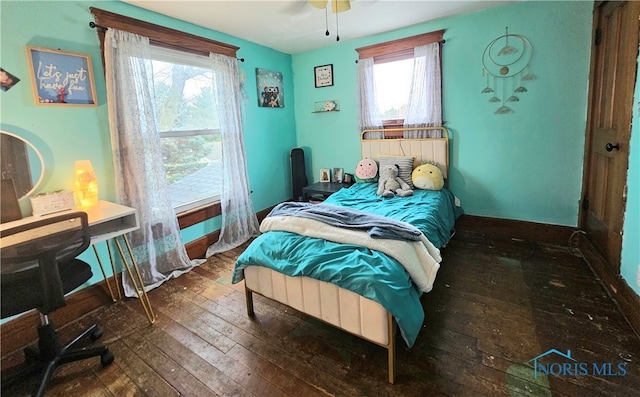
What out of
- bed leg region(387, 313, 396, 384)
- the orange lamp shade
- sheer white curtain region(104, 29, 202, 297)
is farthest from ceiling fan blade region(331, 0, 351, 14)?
bed leg region(387, 313, 396, 384)

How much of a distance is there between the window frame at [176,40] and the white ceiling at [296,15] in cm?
14

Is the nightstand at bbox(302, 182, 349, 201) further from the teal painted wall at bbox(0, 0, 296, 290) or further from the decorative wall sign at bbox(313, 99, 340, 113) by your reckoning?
the teal painted wall at bbox(0, 0, 296, 290)

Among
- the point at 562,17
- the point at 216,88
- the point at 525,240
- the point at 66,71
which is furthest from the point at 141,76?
the point at 525,240

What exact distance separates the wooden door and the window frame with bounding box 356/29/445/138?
51.9 inches

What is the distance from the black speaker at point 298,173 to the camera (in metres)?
4.18

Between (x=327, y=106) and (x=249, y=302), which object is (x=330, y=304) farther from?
(x=327, y=106)

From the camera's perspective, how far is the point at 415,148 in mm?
3455

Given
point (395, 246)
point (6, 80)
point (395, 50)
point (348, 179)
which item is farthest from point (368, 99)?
point (6, 80)

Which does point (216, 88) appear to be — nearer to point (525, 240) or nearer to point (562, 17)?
point (562, 17)

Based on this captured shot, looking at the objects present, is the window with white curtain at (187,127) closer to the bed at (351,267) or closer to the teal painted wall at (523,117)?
the bed at (351,267)

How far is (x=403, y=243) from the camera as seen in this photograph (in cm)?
178

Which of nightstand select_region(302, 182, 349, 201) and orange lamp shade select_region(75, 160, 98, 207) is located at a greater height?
orange lamp shade select_region(75, 160, 98, 207)

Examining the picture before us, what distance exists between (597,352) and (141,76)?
11.6 ft

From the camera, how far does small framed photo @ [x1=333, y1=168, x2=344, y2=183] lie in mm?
4094
